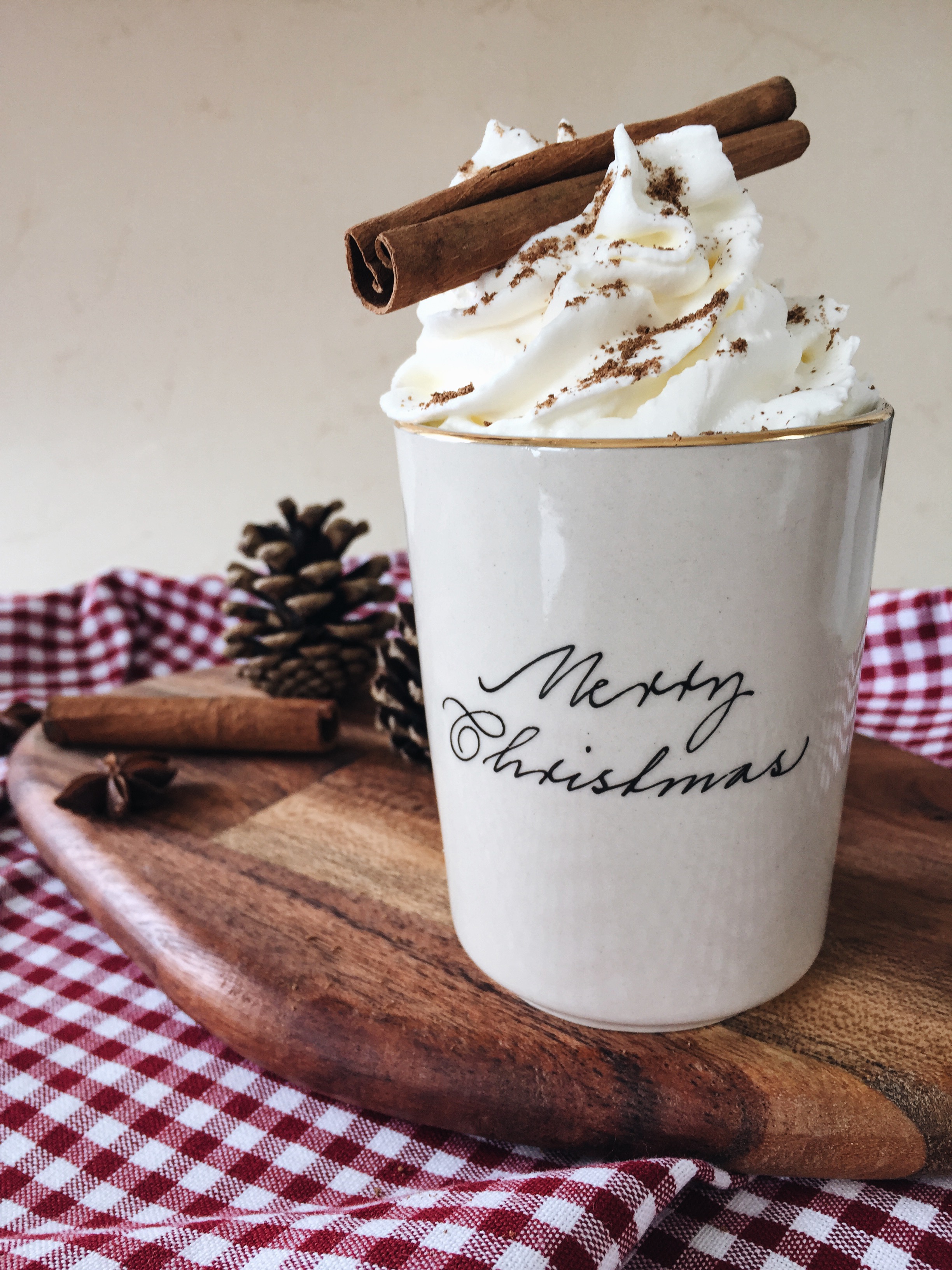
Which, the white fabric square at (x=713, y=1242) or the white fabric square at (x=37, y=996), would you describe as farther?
the white fabric square at (x=37, y=996)

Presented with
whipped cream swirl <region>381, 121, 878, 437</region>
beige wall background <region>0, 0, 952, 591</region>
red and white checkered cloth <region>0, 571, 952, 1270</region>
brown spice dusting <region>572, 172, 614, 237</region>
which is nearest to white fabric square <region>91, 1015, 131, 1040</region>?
red and white checkered cloth <region>0, 571, 952, 1270</region>

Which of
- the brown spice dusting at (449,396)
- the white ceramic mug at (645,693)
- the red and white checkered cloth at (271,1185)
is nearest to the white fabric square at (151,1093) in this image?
the red and white checkered cloth at (271,1185)

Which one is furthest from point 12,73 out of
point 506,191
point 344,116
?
point 506,191

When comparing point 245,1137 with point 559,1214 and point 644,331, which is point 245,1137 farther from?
point 644,331

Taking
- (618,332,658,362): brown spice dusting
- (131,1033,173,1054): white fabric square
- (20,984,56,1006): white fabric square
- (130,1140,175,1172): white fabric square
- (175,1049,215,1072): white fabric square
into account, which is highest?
(618,332,658,362): brown spice dusting

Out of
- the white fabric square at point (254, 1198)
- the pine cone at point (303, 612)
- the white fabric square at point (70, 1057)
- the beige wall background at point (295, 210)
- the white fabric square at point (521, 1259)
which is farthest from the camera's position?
the beige wall background at point (295, 210)

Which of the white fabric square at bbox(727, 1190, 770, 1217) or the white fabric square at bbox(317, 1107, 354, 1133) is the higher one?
the white fabric square at bbox(317, 1107, 354, 1133)

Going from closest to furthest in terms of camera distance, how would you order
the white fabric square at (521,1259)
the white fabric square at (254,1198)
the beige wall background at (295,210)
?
the white fabric square at (521,1259), the white fabric square at (254,1198), the beige wall background at (295,210)

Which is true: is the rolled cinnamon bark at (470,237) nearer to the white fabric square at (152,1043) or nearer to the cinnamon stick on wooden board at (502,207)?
the cinnamon stick on wooden board at (502,207)

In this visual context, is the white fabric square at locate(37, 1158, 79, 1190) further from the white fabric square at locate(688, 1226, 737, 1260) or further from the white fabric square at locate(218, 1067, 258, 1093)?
the white fabric square at locate(688, 1226, 737, 1260)
